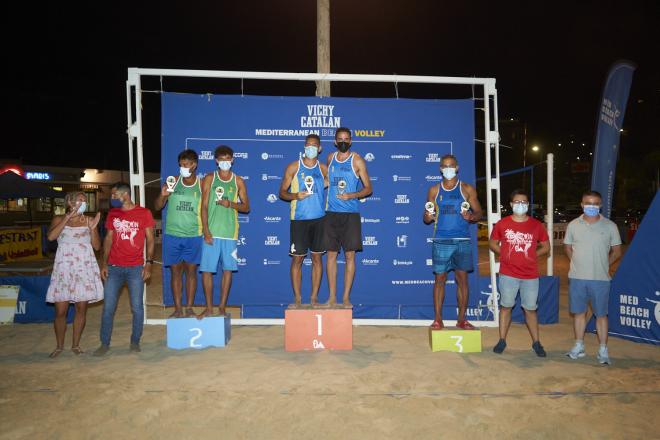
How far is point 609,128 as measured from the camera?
6504mm

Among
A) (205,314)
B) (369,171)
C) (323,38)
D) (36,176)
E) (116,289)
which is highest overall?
(323,38)

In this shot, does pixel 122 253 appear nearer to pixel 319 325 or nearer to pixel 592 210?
pixel 319 325

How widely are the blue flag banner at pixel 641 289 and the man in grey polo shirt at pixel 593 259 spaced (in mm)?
1004

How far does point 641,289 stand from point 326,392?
4.23 meters

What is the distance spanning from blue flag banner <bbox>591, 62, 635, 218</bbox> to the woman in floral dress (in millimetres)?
6407

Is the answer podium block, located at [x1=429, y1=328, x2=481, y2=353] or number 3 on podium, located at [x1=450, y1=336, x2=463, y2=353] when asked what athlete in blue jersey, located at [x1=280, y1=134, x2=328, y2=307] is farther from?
number 3 on podium, located at [x1=450, y1=336, x2=463, y2=353]

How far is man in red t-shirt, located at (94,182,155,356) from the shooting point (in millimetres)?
5234

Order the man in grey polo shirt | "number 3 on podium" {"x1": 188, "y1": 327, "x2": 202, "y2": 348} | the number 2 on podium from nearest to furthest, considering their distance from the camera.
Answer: the man in grey polo shirt → the number 2 on podium → "number 3 on podium" {"x1": 188, "y1": 327, "x2": 202, "y2": 348}

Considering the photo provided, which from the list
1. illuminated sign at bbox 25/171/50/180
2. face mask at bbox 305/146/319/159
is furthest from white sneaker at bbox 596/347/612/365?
illuminated sign at bbox 25/171/50/180

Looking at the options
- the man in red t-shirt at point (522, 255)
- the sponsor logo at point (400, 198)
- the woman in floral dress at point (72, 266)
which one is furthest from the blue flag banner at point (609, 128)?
the woman in floral dress at point (72, 266)

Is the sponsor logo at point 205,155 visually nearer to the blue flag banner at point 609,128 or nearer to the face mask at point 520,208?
the face mask at point 520,208

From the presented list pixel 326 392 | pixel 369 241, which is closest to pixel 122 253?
pixel 326 392

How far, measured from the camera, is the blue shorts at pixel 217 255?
18.9 ft

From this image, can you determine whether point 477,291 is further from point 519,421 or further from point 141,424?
point 141,424
